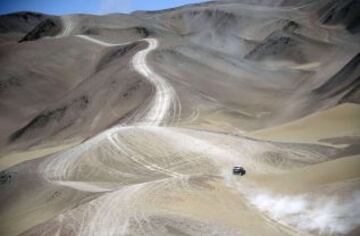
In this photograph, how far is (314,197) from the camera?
Answer: 3033 centimetres

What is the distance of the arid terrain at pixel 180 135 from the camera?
30.0m

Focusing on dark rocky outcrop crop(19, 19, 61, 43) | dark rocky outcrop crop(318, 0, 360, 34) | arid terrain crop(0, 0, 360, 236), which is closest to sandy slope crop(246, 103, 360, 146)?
arid terrain crop(0, 0, 360, 236)

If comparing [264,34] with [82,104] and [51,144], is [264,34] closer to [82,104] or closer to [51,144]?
[82,104]

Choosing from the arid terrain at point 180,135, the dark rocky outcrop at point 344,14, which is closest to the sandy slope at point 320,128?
the arid terrain at point 180,135

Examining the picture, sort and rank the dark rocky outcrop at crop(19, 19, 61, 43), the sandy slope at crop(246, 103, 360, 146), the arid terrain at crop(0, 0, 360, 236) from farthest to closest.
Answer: the dark rocky outcrop at crop(19, 19, 61, 43)
the sandy slope at crop(246, 103, 360, 146)
the arid terrain at crop(0, 0, 360, 236)

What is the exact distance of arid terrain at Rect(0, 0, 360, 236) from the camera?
30.0 m

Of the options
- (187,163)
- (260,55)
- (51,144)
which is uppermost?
(260,55)

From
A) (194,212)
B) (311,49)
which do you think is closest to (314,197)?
(194,212)

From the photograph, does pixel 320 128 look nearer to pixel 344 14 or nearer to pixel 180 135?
pixel 180 135

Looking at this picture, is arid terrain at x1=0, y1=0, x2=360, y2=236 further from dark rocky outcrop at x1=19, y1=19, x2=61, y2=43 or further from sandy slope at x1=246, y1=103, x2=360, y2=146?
dark rocky outcrop at x1=19, y1=19, x2=61, y2=43

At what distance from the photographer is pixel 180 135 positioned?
4975 centimetres

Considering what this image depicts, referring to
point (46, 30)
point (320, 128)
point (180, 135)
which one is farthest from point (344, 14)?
point (180, 135)

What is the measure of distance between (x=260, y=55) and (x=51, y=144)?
62.0 metres

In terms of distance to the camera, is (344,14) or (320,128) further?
(344,14)
